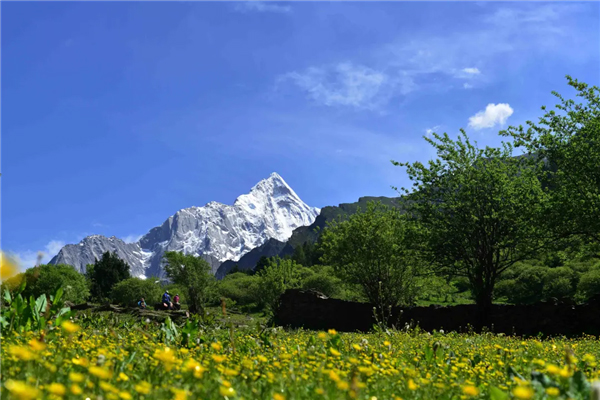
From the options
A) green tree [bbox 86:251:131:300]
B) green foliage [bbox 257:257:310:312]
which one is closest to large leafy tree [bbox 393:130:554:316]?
green foliage [bbox 257:257:310:312]

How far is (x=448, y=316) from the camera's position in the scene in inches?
895

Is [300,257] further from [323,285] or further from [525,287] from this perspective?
[525,287]

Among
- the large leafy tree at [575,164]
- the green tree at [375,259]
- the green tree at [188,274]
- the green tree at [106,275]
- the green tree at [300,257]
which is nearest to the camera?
the large leafy tree at [575,164]

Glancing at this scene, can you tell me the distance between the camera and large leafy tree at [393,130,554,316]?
2284 cm

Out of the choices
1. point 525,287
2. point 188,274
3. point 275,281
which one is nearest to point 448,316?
point 275,281

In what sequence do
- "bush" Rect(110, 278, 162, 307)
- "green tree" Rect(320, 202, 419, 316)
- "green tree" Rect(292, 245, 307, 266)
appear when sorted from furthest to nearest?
"green tree" Rect(292, 245, 307, 266)
"bush" Rect(110, 278, 162, 307)
"green tree" Rect(320, 202, 419, 316)

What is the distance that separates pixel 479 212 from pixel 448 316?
222 inches

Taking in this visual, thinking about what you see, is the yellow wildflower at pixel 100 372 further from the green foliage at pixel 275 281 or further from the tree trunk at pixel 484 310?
the green foliage at pixel 275 281

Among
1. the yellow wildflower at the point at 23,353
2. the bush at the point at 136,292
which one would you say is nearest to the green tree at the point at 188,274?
the bush at the point at 136,292

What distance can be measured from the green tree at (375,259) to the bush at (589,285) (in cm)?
2391

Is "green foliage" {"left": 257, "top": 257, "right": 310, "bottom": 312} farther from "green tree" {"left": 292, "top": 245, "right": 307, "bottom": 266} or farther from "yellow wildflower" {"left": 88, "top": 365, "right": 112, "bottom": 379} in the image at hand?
"green tree" {"left": 292, "top": 245, "right": 307, "bottom": 266}

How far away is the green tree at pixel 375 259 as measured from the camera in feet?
94.7

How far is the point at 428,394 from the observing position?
3.31 m

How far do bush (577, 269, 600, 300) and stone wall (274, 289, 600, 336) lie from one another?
90.6 feet
